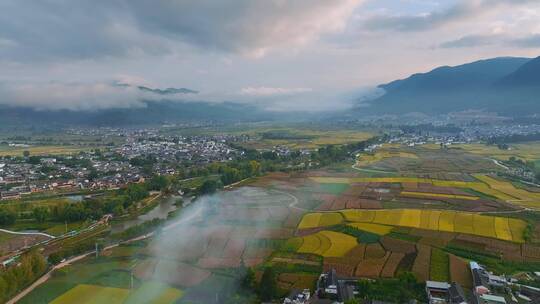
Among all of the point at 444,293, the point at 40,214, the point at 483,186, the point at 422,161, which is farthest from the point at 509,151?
the point at 40,214

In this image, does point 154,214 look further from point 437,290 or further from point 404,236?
point 437,290

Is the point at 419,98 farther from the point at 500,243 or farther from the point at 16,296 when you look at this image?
the point at 16,296

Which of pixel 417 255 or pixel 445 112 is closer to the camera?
pixel 417 255

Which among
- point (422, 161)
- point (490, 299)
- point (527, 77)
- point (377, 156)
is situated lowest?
point (490, 299)

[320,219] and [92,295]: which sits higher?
[320,219]

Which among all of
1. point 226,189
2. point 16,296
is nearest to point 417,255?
point 16,296

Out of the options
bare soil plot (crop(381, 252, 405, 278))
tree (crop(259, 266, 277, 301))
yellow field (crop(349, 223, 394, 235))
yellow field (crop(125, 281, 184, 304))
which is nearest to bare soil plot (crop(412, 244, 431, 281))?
bare soil plot (crop(381, 252, 405, 278))

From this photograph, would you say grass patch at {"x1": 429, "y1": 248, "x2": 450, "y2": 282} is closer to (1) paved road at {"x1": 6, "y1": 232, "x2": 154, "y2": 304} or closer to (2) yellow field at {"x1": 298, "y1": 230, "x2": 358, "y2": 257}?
(2) yellow field at {"x1": 298, "y1": 230, "x2": 358, "y2": 257}
